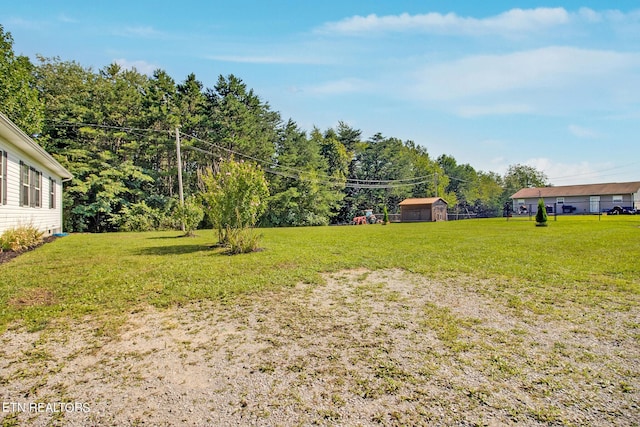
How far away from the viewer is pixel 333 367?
258 centimetres

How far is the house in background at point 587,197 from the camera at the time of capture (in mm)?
39250

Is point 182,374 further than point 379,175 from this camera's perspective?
No

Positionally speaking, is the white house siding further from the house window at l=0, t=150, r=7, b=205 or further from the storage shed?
the storage shed

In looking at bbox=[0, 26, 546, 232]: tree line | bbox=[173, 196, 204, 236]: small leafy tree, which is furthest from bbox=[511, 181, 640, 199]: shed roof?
bbox=[173, 196, 204, 236]: small leafy tree

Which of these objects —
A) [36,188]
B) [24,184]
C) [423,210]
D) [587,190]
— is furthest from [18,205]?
[587,190]

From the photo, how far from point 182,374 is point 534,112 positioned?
1977 centimetres

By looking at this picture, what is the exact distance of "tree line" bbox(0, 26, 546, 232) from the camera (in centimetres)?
2212

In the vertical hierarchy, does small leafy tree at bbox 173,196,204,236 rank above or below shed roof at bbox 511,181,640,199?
below

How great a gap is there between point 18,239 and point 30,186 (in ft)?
11.5

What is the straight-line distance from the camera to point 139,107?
26.6 m

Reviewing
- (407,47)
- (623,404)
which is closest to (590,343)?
(623,404)

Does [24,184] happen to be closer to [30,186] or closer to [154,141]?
[30,186]

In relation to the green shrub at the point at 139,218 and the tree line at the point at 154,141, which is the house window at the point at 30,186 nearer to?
the tree line at the point at 154,141

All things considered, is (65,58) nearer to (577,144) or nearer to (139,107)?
(139,107)
